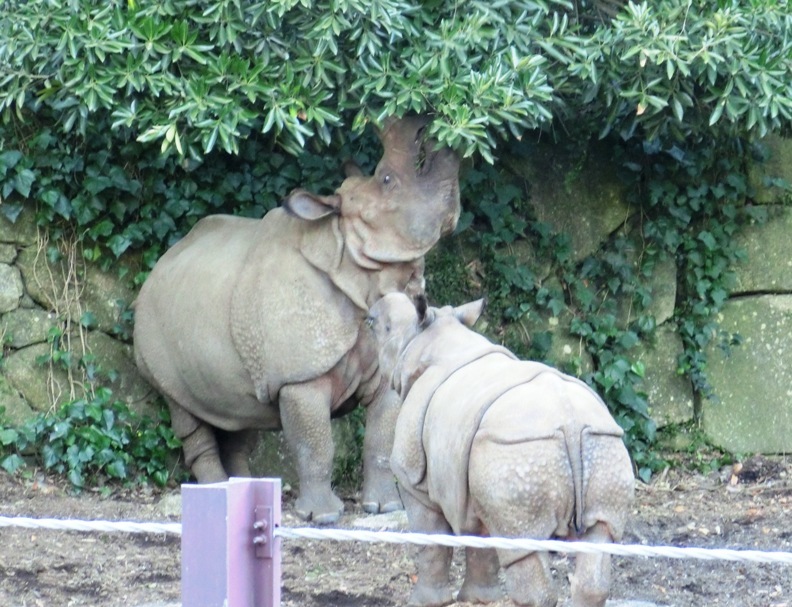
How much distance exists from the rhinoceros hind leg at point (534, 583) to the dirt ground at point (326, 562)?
2.50ft

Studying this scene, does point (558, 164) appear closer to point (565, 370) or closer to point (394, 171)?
point (565, 370)

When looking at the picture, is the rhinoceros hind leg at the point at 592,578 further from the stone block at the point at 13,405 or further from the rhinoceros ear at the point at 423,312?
the stone block at the point at 13,405

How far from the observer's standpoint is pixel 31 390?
7.89 meters

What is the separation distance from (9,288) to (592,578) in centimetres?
464

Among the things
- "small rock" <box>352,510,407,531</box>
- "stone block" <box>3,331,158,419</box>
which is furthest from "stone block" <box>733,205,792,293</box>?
"stone block" <box>3,331,158,419</box>

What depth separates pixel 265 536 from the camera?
293cm

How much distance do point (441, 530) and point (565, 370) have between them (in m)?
3.60

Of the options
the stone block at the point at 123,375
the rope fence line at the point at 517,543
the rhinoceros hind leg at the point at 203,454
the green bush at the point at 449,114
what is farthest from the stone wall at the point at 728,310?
the rope fence line at the point at 517,543

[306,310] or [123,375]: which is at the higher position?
[306,310]

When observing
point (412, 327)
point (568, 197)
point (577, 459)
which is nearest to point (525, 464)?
point (577, 459)

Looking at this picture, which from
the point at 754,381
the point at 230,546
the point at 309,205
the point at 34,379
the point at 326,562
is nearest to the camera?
the point at 230,546

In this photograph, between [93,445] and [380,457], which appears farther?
[93,445]

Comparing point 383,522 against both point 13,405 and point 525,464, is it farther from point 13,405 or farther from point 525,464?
point 525,464

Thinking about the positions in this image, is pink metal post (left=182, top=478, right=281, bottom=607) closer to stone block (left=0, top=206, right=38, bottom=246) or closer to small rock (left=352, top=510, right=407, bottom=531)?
small rock (left=352, top=510, right=407, bottom=531)
